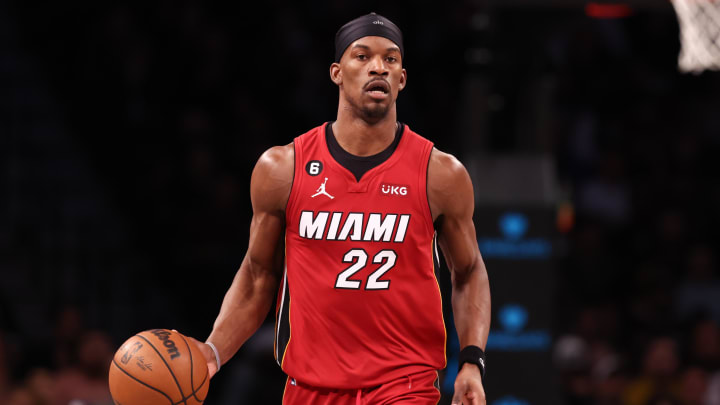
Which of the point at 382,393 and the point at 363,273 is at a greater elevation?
the point at 363,273

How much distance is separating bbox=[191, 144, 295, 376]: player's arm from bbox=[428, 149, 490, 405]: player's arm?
2.15 feet

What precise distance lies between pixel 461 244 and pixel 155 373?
142cm

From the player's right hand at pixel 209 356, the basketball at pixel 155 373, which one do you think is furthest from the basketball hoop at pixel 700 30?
the basketball at pixel 155 373

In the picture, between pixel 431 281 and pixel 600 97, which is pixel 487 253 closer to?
pixel 431 281

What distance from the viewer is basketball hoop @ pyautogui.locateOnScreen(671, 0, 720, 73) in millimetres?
8516

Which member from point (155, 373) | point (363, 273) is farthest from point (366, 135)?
point (155, 373)

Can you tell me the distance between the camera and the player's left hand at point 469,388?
4.34 meters

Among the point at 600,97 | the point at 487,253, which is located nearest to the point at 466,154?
the point at 487,253

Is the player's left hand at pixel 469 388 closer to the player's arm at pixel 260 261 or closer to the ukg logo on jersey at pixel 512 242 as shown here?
the player's arm at pixel 260 261

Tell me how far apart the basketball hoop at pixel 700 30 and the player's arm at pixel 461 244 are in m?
4.71

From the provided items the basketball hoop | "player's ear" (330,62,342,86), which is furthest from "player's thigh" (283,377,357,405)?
the basketball hoop

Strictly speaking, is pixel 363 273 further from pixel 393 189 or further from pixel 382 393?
pixel 382 393

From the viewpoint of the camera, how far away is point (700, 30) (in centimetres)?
855

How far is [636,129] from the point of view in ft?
42.8
